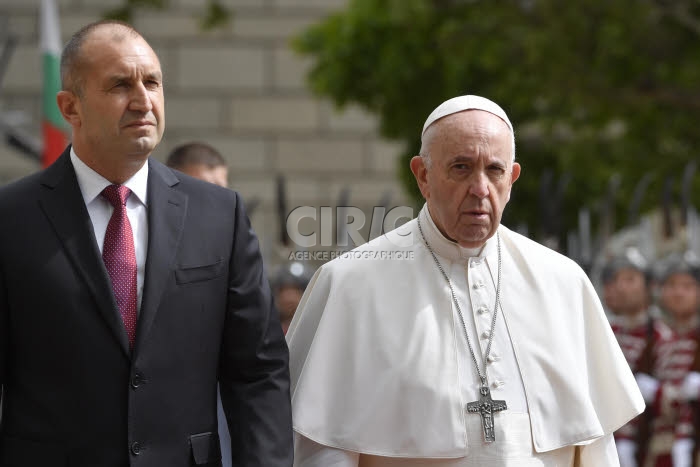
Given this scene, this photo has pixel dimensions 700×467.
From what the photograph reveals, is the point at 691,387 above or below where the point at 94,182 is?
below

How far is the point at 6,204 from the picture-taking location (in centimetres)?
370

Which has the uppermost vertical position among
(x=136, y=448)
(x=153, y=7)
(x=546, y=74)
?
(x=153, y=7)

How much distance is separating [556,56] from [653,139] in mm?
1864

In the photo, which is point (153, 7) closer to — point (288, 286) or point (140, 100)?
point (288, 286)

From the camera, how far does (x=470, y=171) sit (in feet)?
13.5

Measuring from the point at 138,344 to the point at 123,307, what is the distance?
10 cm

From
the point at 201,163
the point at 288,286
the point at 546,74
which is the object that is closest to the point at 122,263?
the point at 201,163

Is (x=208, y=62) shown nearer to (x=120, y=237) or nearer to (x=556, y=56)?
(x=556, y=56)

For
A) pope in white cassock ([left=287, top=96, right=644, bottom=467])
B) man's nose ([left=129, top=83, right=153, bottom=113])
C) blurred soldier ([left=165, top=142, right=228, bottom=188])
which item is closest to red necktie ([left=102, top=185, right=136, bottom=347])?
man's nose ([left=129, top=83, right=153, bottom=113])

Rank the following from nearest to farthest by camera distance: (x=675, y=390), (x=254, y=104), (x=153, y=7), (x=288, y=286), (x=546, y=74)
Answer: (x=288, y=286) → (x=675, y=390) → (x=546, y=74) → (x=153, y=7) → (x=254, y=104)

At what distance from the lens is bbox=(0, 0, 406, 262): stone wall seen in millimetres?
17594

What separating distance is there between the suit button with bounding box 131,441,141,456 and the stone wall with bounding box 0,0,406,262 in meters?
13.9

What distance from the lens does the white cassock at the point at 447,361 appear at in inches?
162

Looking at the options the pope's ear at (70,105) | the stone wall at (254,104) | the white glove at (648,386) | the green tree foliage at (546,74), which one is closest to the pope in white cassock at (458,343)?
the pope's ear at (70,105)
